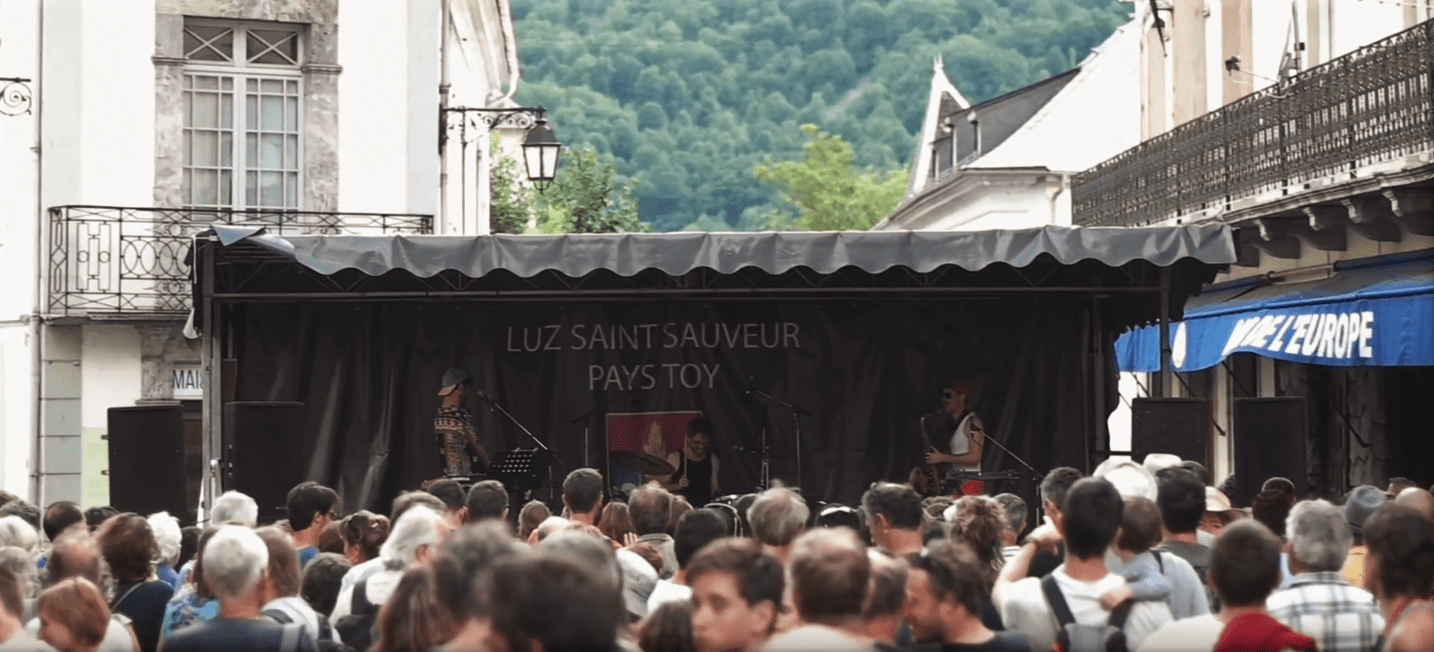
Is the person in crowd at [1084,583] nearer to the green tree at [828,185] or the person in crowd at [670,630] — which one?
the person in crowd at [670,630]

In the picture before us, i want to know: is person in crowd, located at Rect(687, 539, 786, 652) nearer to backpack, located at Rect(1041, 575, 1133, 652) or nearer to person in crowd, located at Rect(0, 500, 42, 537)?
backpack, located at Rect(1041, 575, 1133, 652)

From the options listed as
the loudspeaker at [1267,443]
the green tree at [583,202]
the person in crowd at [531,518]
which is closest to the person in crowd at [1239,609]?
the person in crowd at [531,518]

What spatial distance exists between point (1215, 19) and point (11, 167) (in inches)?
611

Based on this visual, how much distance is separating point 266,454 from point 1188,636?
9127 mm

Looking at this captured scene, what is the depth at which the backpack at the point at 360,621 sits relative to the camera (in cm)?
715

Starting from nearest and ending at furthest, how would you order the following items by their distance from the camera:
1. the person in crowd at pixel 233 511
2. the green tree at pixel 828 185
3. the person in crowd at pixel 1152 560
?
the person in crowd at pixel 1152 560 < the person in crowd at pixel 233 511 < the green tree at pixel 828 185

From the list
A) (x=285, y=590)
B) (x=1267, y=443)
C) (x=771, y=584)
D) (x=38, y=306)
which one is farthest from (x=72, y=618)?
(x=38, y=306)

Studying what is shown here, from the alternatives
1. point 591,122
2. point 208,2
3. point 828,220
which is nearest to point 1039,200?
point 208,2

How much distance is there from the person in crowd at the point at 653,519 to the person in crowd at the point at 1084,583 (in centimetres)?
266

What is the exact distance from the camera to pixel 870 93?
371 ft

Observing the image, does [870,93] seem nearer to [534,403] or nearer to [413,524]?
[534,403]

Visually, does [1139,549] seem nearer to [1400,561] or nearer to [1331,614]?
[1331,614]

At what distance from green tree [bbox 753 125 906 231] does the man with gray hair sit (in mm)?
78907

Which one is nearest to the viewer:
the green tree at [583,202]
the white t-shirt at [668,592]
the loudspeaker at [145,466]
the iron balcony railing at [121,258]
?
the white t-shirt at [668,592]
